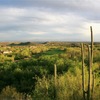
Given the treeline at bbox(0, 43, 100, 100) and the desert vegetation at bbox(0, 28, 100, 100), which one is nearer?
the desert vegetation at bbox(0, 28, 100, 100)

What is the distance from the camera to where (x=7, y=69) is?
39219 millimetres

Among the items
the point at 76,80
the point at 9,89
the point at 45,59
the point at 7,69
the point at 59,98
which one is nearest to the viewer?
the point at 59,98

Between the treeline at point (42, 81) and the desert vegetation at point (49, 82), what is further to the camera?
the treeline at point (42, 81)

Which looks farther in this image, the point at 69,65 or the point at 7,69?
the point at 7,69

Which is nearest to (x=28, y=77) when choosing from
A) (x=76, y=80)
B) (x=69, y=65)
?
(x=69, y=65)

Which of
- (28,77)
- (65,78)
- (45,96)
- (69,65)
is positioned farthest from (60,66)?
(45,96)

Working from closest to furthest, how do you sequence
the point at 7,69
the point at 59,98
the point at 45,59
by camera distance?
the point at 59,98
the point at 7,69
the point at 45,59

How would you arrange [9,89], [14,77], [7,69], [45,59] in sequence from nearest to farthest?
[9,89], [14,77], [7,69], [45,59]

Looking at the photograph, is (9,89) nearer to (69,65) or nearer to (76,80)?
(76,80)

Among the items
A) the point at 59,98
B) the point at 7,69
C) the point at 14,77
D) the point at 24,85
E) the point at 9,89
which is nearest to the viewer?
the point at 59,98

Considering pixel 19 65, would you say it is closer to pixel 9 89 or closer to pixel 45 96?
pixel 9 89

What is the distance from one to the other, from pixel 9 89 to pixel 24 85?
13.3 feet

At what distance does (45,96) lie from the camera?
23.0m

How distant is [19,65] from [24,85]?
887 cm
